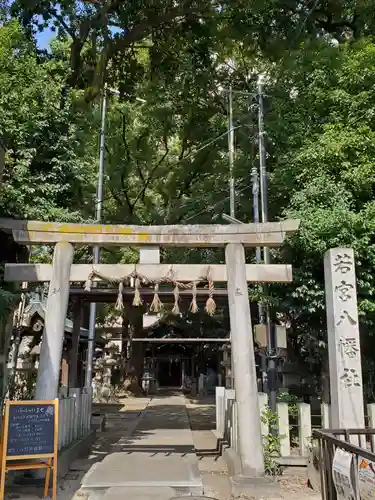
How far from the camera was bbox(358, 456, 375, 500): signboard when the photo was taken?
3.80 metres

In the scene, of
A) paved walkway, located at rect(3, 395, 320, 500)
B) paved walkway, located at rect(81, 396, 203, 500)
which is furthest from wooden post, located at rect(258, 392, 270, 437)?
paved walkway, located at rect(81, 396, 203, 500)

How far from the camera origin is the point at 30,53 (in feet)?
38.3

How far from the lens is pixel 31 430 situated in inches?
266

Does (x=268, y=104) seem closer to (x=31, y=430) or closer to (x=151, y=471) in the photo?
(x=151, y=471)

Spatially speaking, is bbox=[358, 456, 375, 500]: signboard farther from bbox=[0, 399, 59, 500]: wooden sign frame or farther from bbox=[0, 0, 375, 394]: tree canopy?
bbox=[0, 0, 375, 394]: tree canopy

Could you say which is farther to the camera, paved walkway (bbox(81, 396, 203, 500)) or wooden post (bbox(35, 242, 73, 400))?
wooden post (bbox(35, 242, 73, 400))

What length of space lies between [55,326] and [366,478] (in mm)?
6066

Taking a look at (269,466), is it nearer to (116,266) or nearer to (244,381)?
(244,381)

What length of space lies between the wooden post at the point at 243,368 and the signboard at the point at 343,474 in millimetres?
3372

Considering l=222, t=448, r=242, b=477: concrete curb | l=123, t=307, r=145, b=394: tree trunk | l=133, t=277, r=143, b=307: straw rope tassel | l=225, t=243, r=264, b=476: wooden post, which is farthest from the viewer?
l=123, t=307, r=145, b=394: tree trunk

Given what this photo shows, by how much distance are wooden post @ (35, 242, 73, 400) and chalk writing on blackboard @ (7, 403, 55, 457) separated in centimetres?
126

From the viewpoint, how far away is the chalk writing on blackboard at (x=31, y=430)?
259 inches

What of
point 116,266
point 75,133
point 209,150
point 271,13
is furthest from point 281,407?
point 209,150

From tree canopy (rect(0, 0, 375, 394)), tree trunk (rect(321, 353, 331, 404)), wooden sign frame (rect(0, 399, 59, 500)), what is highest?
tree canopy (rect(0, 0, 375, 394))
